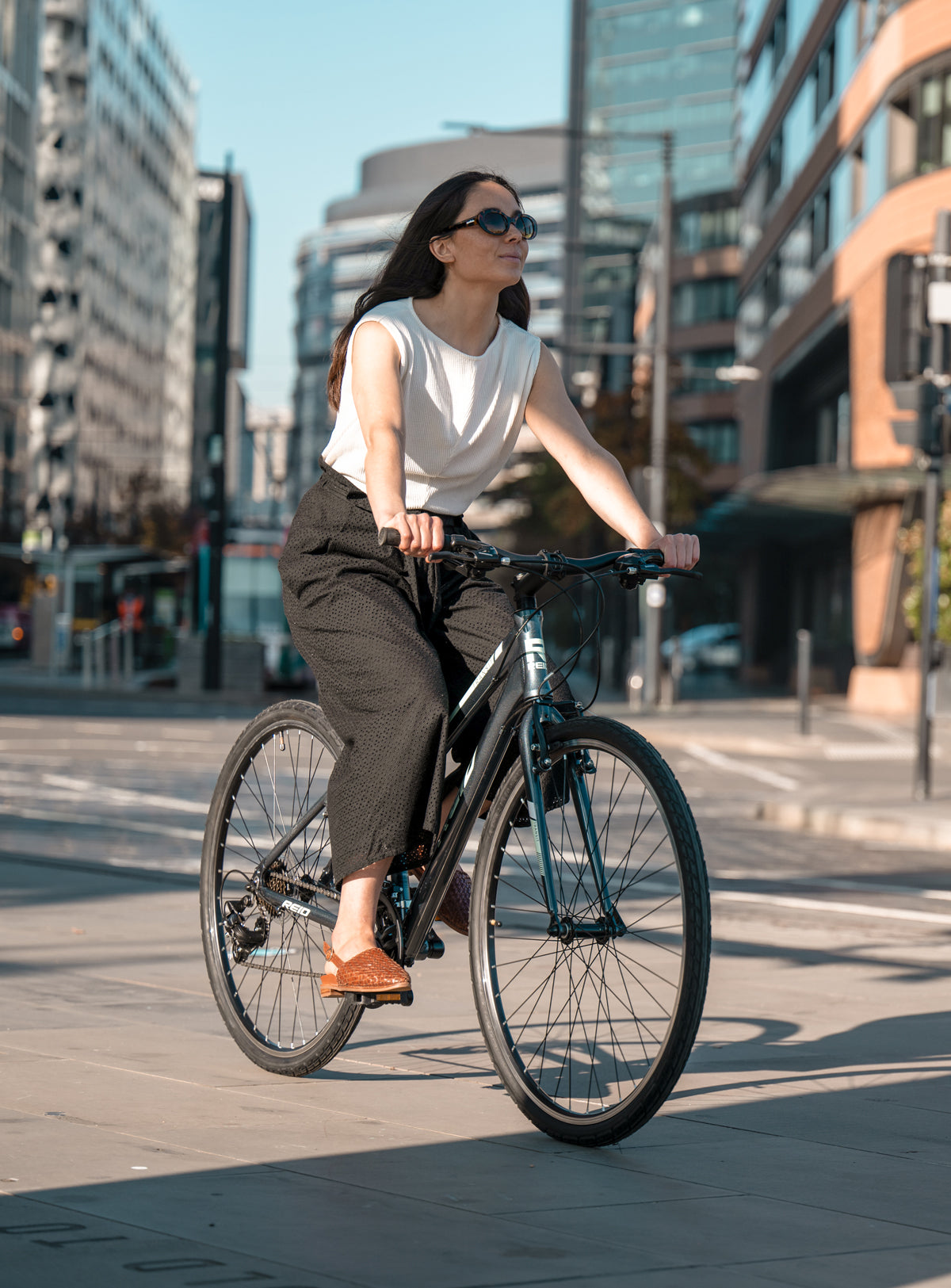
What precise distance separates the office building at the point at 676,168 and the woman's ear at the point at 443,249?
6675cm

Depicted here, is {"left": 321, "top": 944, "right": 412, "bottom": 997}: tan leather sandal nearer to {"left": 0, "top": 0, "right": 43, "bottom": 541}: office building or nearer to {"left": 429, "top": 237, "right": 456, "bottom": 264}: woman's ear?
{"left": 429, "top": 237, "right": 456, "bottom": 264}: woman's ear

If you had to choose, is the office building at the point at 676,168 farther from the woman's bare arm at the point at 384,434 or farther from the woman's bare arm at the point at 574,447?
the woman's bare arm at the point at 384,434

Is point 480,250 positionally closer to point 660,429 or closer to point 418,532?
point 418,532

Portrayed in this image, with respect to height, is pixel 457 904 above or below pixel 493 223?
below

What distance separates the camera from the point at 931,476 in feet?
44.6

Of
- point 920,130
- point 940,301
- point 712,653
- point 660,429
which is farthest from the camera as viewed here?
point 712,653

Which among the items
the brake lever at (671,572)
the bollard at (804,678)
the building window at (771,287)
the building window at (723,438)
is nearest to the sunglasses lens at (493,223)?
the brake lever at (671,572)

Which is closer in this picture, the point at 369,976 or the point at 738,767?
the point at 369,976

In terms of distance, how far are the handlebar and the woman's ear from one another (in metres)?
0.67

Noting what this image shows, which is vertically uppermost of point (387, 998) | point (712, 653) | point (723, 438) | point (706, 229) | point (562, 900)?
point (706, 229)

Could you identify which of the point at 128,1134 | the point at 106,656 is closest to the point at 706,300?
the point at 106,656

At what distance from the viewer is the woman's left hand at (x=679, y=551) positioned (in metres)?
3.99

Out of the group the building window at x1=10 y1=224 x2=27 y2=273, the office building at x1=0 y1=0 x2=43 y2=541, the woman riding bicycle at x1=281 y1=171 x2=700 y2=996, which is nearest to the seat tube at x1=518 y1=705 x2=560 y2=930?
the woman riding bicycle at x1=281 y1=171 x2=700 y2=996

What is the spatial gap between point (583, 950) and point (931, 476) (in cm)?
1029
